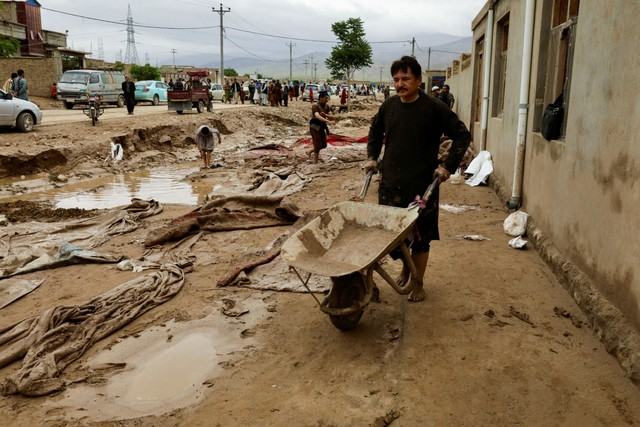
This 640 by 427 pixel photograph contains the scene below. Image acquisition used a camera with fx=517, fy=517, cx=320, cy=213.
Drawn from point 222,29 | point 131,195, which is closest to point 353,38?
point 222,29

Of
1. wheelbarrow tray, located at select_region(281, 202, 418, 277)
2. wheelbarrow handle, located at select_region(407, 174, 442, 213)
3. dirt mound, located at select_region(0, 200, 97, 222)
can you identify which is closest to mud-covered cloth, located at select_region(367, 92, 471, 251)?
wheelbarrow handle, located at select_region(407, 174, 442, 213)

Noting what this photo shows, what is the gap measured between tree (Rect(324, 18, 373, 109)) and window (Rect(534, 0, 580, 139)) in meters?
40.6

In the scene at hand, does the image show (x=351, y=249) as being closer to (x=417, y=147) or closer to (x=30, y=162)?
(x=417, y=147)

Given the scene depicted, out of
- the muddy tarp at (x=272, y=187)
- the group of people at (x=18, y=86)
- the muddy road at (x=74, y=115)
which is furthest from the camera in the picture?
the muddy road at (x=74, y=115)

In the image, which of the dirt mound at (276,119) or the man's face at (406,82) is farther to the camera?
the dirt mound at (276,119)

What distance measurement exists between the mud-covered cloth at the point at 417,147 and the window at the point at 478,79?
29.8ft

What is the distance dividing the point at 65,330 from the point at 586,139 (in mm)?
4252

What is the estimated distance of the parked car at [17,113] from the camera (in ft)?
44.5

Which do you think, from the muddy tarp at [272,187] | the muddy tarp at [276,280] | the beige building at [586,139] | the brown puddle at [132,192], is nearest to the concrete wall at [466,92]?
the muddy tarp at [272,187]

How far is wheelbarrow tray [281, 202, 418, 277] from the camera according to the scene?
3334 millimetres

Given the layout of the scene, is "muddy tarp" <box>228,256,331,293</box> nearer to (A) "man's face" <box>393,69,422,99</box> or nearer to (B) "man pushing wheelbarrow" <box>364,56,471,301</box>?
(B) "man pushing wheelbarrow" <box>364,56,471,301</box>

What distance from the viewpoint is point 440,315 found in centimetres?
→ 394

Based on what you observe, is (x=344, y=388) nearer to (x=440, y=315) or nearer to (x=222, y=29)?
(x=440, y=315)

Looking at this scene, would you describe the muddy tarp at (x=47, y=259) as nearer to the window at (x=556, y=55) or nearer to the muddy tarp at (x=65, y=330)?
the muddy tarp at (x=65, y=330)
